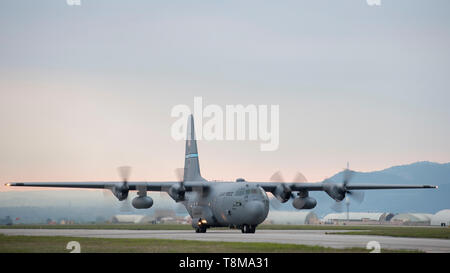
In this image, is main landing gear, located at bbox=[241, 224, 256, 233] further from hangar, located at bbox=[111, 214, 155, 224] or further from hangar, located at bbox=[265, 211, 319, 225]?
hangar, located at bbox=[265, 211, 319, 225]

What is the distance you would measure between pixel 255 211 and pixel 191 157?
62.7 ft

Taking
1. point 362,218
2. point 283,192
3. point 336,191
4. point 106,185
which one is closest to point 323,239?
point 336,191

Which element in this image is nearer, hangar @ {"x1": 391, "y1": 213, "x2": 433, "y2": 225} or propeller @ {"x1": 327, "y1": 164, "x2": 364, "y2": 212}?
propeller @ {"x1": 327, "y1": 164, "x2": 364, "y2": 212}

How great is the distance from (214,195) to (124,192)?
8049 millimetres

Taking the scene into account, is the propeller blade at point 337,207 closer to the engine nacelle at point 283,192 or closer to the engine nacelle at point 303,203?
the engine nacelle at point 303,203

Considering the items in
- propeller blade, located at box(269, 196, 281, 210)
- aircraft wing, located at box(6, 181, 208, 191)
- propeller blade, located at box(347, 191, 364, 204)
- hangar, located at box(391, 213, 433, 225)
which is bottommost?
hangar, located at box(391, 213, 433, 225)

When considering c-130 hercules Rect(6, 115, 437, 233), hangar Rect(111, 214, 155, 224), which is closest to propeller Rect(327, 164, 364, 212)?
c-130 hercules Rect(6, 115, 437, 233)

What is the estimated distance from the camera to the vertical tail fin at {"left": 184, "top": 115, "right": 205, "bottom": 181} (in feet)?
226

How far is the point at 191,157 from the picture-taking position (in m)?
70.2

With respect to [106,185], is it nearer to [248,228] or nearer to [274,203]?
[248,228]

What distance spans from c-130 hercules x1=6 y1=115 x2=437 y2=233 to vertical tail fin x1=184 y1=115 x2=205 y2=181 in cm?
499
